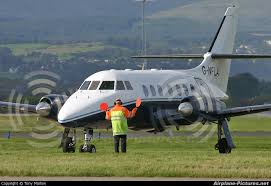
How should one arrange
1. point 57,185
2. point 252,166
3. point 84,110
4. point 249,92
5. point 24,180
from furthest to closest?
point 249,92 → point 84,110 → point 252,166 → point 24,180 → point 57,185

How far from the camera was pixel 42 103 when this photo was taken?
41.7 metres

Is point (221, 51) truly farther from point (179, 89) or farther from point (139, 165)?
point (139, 165)

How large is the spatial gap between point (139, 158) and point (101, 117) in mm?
6703

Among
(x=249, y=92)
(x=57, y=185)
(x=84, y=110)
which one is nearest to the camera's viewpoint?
(x=57, y=185)

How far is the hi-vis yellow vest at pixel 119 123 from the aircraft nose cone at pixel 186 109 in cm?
495

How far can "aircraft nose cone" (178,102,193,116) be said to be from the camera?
4004 centimetres

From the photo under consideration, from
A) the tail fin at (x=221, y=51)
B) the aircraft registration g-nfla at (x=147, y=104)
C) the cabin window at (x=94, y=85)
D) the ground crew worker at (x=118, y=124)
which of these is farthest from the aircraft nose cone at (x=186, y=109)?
the tail fin at (x=221, y=51)

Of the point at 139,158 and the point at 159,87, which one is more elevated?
the point at 159,87

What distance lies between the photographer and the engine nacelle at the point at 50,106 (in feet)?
136

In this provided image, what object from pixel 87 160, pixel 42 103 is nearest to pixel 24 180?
pixel 87 160

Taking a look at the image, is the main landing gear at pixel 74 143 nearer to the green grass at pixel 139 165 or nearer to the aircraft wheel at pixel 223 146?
the green grass at pixel 139 165

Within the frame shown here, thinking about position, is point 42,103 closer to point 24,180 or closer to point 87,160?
point 87,160

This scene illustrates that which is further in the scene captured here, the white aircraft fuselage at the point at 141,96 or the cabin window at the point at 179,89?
the cabin window at the point at 179,89

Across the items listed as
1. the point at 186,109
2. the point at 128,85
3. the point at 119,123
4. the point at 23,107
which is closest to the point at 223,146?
the point at 186,109
